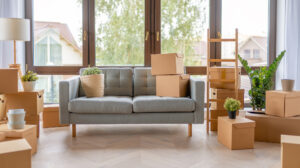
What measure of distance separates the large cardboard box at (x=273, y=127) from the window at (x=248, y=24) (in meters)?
1.45

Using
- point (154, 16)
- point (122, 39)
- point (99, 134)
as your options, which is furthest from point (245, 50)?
point (99, 134)

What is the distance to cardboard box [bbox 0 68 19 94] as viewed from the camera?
3.05 meters

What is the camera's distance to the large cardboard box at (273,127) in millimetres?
3166

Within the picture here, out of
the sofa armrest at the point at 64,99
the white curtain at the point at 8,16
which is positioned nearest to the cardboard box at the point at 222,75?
the sofa armrest at the point at 64,99

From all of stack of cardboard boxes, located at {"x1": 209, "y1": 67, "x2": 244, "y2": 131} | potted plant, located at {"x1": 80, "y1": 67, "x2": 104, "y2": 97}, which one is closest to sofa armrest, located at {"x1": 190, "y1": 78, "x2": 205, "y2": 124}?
stack of cardboard boxes, located at {"x1": 209, "y1": 67, "x2": 244, "y2": 131}

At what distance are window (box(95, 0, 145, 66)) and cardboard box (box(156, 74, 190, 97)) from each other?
0.87 meters

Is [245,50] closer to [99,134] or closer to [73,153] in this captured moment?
[99,134]

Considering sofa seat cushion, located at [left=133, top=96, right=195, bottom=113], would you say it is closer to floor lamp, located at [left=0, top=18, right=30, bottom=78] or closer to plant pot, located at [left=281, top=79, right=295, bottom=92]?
plant pot, located at [left=281, top=79, right=295, bottom=92]

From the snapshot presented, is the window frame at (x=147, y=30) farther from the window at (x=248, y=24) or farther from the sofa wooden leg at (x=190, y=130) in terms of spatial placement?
the sofa wooden leg at (x=190, y=130)

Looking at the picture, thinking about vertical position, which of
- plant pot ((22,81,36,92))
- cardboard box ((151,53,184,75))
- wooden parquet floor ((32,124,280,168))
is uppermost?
cardboard box ((151,53,184,75))

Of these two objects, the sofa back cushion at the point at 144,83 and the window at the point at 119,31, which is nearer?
the sofa back cushion at the point at 144,83

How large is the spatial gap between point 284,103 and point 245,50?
155cm

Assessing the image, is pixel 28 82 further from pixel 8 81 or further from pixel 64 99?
pixel 64 99

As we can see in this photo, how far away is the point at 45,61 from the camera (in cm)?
440
